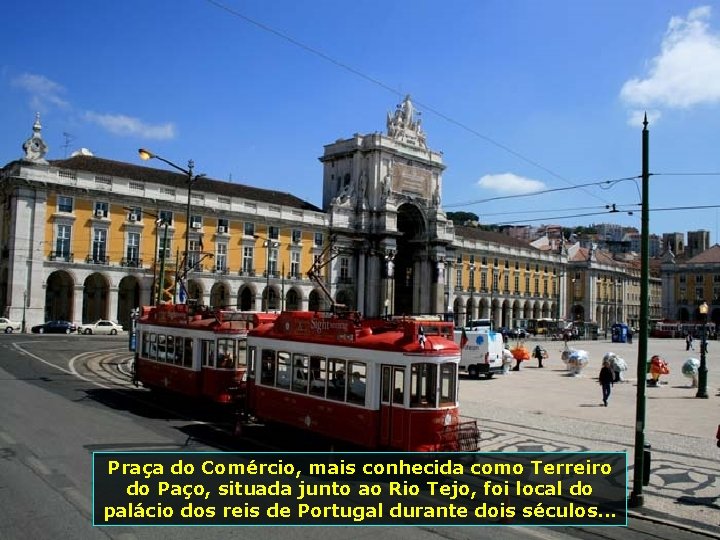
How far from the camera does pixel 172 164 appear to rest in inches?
1004

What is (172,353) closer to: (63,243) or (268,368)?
(268,368)

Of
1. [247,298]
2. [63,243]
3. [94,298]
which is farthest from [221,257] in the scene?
[63,243]

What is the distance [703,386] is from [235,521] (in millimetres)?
22250

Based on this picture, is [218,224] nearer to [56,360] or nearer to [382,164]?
[382,164]

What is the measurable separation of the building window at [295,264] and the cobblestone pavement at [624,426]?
126 feet

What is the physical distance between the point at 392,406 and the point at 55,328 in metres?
45.1

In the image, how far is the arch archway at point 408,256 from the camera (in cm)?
8038

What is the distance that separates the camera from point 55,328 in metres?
50.9

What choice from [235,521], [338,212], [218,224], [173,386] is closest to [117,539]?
[235,521]

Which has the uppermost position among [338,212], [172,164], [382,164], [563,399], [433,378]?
[382,164]

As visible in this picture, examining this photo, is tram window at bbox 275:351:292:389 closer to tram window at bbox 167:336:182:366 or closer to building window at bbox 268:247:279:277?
tram window at bbox 167:336:182:366

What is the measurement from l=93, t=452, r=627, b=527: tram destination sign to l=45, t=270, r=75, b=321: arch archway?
46.7m

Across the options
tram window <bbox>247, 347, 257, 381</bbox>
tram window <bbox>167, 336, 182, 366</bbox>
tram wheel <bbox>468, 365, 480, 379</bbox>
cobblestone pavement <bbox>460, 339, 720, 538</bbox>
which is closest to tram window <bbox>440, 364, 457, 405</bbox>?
cobblestone pavement <bbox>460, 339, 720, 538</bbox>

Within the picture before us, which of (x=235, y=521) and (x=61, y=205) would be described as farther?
(x=61, y=205)
